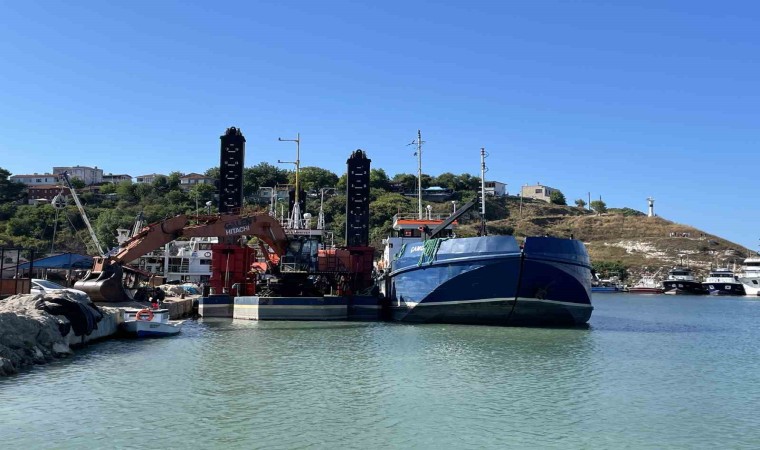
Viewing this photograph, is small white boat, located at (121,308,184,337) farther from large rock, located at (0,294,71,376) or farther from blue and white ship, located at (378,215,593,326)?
blue and white ship, located at (378,215,593,326)

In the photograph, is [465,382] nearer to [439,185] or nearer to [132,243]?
[132,243]

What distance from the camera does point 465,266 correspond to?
27.5 m

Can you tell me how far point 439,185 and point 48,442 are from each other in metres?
146

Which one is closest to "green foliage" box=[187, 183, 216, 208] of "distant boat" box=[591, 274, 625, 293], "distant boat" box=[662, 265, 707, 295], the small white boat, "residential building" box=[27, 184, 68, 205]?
"residential building" box=[27, 184, 68, 205]

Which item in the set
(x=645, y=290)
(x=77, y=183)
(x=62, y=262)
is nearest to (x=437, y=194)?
(x=645, y=290)

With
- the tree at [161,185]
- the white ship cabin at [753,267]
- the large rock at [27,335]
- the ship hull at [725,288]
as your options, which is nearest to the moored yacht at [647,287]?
the ship hull at [725,288]

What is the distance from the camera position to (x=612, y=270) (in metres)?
111

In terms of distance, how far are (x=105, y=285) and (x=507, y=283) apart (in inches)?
719

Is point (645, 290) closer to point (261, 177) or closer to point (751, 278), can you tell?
point (751, 278)

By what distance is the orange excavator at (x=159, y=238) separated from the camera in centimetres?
2834

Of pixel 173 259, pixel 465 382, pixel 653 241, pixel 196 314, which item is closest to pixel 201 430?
pixel 465 382

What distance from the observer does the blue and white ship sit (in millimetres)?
26438

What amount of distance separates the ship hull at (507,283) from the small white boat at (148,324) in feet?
38.7

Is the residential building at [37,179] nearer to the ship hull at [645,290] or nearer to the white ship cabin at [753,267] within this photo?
the ship hull at [645,290]
